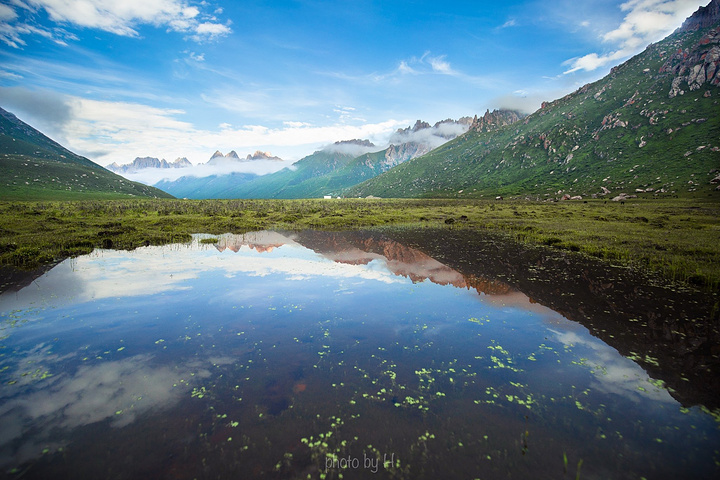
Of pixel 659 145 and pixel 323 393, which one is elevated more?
pixel 659 145

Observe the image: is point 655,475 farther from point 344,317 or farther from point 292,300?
point 292,300

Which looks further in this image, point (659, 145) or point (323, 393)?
point (659, 145)

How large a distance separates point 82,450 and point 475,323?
15823 mm

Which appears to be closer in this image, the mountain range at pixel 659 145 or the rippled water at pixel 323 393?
the rippled water at pixel 323 393

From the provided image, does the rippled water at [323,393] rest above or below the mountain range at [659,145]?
below

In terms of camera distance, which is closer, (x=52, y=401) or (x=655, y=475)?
(x=655, y=475)

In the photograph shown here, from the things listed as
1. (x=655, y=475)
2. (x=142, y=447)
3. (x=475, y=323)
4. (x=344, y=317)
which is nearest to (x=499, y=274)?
(x=475, y=323)

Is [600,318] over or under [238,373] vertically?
under

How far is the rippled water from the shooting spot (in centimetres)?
732

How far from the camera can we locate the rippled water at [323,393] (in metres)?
7.32

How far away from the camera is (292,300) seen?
19.0 meters

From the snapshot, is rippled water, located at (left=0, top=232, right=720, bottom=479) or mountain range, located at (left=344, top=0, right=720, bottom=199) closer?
rippled water, located at (left=0, top=232, right=720, bottom=479)

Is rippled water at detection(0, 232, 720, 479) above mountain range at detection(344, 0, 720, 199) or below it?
below

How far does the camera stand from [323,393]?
9984 millimetres
